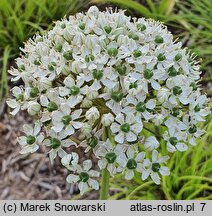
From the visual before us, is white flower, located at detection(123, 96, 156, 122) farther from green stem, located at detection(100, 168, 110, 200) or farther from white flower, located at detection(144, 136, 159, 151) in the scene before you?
green stem, located at detection(100, 168, 110, 200)

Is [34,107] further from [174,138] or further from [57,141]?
[174,138]

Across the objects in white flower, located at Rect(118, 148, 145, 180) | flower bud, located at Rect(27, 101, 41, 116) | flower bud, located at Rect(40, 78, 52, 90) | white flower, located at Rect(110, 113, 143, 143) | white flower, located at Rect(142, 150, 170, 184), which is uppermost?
flower bud, located at Rect(40, 78, 52, 90)

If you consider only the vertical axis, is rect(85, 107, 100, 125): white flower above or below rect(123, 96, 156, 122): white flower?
below

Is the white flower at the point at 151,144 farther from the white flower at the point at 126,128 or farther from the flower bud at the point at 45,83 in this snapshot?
the flower bud at the point at 45,83

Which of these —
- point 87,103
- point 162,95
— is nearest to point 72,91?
point 87,103

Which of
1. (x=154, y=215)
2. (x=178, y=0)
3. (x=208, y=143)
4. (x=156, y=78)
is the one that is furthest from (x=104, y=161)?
(x=178, y=0)

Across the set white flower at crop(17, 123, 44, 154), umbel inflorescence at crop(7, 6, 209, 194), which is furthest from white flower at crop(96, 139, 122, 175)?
white flower at crop(17, 123, 44, 154)

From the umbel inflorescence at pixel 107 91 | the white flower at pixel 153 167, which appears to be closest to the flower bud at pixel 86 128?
the umbel inflorescence at pixel 107 91

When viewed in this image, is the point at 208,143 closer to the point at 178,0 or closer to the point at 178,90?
the point at 178,0
